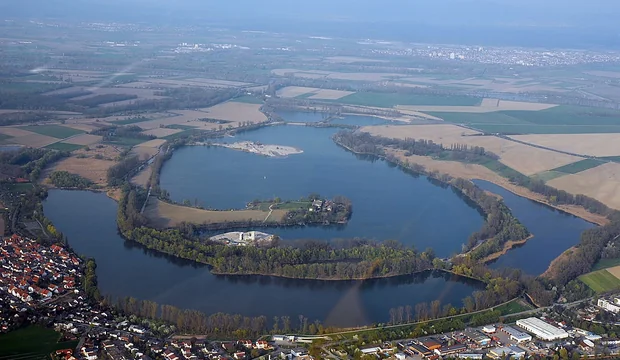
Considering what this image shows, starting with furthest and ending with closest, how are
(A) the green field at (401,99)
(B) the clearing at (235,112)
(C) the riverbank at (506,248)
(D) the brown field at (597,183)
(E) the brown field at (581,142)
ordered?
(A) the green field at (401,99), (B) the clearing at (235,112), (E) the brown field at (581,142), (D) the brown field at (597,183), (C) the riverbank at (506,248)

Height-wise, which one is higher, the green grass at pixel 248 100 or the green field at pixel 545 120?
the green field at pixel 545 120

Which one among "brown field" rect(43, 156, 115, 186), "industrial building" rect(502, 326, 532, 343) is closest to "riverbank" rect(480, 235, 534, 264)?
"industrial building" rect(502, 326, 532, 343)

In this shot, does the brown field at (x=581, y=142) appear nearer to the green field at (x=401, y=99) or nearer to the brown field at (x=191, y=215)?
the green field at (x=401, y=99)

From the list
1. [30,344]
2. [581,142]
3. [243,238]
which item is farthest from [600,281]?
[581,142]

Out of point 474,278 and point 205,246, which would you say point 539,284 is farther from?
point 205,246

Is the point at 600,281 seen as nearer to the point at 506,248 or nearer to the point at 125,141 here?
the point at 506,248

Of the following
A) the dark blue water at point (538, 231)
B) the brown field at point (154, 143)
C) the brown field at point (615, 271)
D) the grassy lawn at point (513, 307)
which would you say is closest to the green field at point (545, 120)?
the dark blue water at point (538, 231)

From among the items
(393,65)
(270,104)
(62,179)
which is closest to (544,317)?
(62,179)
